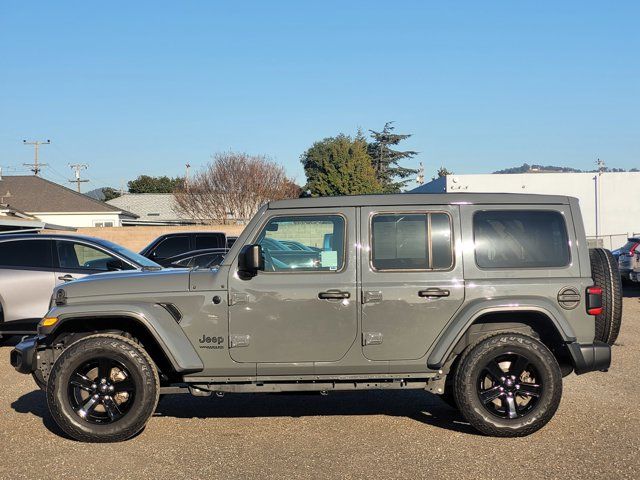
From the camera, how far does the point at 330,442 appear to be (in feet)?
18.7

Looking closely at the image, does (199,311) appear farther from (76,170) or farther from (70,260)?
(76,170)

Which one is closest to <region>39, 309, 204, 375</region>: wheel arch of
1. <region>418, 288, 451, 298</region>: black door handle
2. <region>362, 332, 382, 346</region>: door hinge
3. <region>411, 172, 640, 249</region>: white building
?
<region>362, 332, 382, 346</region>: door hinge

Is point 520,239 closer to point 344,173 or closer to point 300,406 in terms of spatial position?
point 300,406

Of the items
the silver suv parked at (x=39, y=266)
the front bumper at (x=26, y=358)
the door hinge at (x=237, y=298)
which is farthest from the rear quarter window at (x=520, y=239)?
the silver suv parked at (x=39, y=266)

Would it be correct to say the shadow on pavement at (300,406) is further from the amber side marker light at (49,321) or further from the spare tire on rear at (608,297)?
the spare tire on rear at (608,297)

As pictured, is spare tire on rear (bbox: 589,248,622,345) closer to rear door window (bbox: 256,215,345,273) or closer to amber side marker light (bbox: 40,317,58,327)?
rear door window (bbox: 256,215,345,273)

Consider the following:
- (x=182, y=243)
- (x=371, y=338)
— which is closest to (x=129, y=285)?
(x=371, y=338)

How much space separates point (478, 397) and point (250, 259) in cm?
218

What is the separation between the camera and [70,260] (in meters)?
10.3

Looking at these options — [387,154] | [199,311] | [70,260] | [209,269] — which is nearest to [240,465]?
[199,311]

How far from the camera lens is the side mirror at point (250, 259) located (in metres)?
5.58

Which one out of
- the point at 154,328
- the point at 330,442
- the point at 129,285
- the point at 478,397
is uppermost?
the point at 129,285

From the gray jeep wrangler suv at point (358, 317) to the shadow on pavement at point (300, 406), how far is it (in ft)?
2.24

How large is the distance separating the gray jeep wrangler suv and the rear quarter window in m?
0.01
